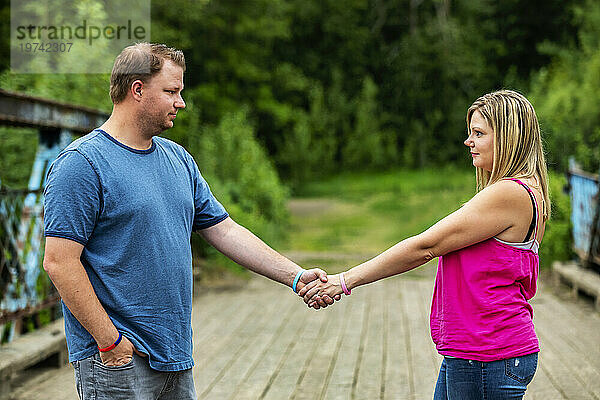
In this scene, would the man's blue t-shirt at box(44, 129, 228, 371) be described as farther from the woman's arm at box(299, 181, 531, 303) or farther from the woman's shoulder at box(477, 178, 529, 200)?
the woman's shoulder at box(477, 178, 529, 200)

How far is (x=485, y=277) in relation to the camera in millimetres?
2719

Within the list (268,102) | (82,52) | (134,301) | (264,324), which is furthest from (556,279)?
(268,102)

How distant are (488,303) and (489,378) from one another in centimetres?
25

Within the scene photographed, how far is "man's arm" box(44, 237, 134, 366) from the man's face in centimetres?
49

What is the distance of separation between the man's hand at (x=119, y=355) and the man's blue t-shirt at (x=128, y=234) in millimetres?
43

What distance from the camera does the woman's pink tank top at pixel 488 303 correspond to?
2.71 metres

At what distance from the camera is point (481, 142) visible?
2.81 m

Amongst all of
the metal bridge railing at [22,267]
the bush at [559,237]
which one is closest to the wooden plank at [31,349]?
the metal bridge railing at [22,267]

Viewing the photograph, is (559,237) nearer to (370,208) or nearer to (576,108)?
(576,108)

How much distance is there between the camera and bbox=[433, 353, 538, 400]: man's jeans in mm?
2709

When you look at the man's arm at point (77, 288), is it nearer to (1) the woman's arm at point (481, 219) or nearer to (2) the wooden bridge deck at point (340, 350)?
(1) the woman's arm at point (481, 219)

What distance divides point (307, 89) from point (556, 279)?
1778 cm

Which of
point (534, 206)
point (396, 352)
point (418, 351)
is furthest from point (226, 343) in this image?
point (534, 206)

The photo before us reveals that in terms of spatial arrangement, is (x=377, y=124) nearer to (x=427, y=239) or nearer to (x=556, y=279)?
(x=556, y=279)
